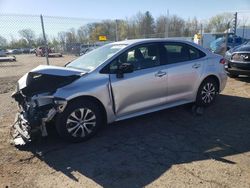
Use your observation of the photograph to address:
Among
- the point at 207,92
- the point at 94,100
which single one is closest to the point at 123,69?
the point at 94,100

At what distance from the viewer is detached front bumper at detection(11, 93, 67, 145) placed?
3.95 metres

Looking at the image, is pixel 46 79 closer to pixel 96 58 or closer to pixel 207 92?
pixel 96 58

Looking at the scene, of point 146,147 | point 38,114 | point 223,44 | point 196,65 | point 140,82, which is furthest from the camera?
point 223,44

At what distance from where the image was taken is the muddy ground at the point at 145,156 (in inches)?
128

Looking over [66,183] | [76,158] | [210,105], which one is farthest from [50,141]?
[210,105]

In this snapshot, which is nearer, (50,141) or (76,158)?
(76,158)

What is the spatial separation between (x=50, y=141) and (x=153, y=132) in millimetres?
1844

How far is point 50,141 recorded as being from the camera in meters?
4.43

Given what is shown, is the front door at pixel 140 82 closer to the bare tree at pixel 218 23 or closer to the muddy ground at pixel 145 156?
the muddy ground at pixel 145 156

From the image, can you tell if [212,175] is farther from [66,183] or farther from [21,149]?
[21,149]

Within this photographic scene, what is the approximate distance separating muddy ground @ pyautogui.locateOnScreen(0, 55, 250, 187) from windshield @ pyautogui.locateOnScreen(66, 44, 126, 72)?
4.13 feet

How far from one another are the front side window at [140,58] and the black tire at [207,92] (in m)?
1.39

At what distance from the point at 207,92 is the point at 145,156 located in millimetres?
2737

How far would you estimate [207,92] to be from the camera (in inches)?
229
